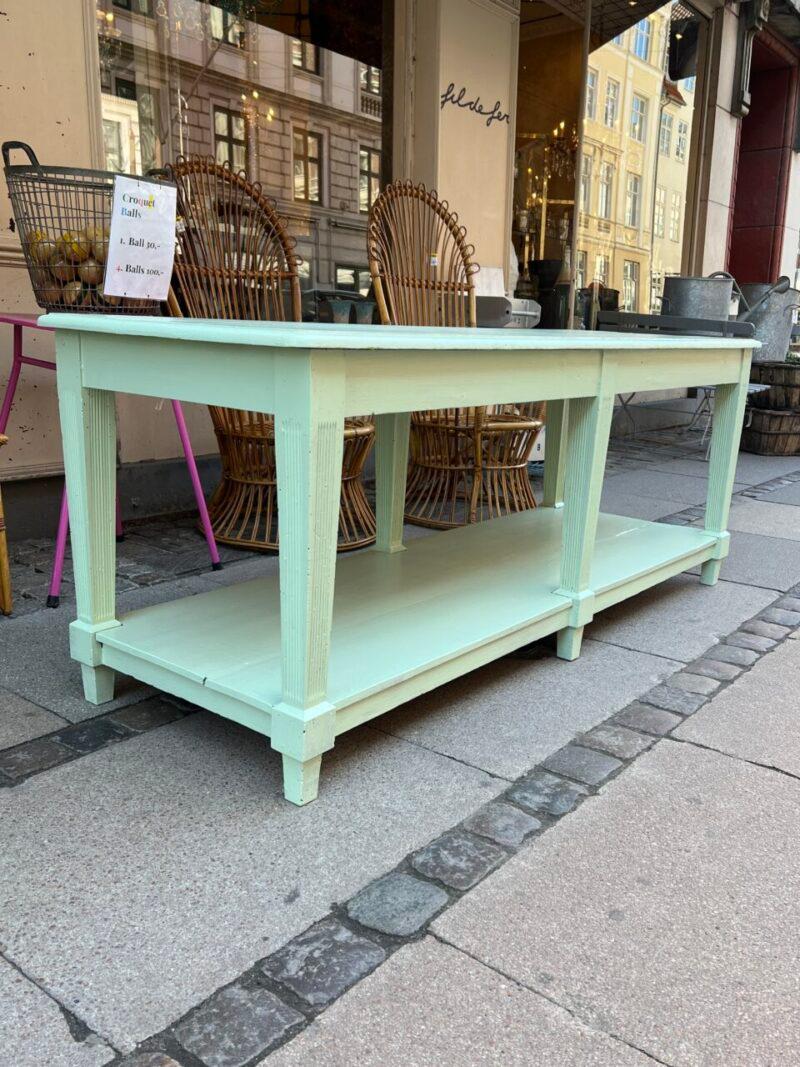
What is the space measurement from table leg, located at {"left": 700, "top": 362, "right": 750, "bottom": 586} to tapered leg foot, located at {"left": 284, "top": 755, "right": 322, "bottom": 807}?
2211 mm

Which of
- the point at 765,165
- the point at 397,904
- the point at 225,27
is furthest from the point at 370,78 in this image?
the point at 765,165

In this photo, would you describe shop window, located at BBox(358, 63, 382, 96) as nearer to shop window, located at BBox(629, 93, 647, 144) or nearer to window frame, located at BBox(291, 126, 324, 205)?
window frame, located at BBox(291, 126, 324, 205)

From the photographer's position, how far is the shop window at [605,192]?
26.7ft

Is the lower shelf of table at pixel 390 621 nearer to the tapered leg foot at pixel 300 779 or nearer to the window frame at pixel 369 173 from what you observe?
the tapered leg foot at pixel 300 779

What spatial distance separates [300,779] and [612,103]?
26.7 ft

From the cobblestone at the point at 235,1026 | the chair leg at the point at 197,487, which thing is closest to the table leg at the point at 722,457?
the chair leg at the point at 197,487

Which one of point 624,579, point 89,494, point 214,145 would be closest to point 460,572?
point 624,579

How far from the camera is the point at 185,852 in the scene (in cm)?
169

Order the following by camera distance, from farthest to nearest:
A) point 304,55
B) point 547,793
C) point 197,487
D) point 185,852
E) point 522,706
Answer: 1. point 304,55
2. point 197,487
3. point 522,706
4. point 547,793
5. point 185,852

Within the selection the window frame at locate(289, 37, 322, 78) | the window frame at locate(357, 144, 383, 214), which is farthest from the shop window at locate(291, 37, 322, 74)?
the window frame at locate(357, 144, 383, 214)

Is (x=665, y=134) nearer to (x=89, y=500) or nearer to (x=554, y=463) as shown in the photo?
(x=554, y=463)

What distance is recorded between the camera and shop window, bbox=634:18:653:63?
8291mm

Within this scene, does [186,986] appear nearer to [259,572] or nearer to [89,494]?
[89,494]

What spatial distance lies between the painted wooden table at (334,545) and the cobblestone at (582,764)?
0.83 ft
